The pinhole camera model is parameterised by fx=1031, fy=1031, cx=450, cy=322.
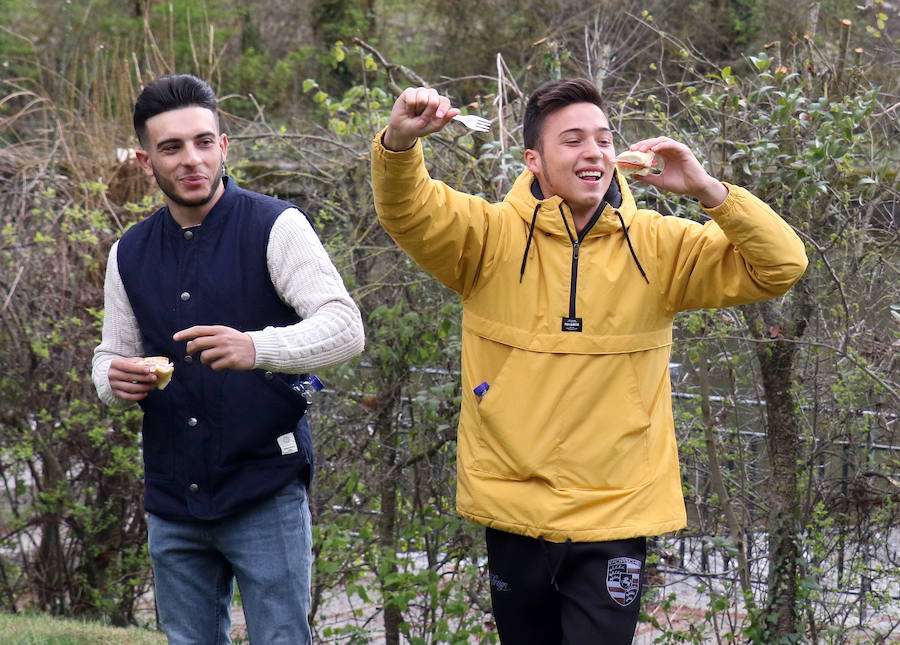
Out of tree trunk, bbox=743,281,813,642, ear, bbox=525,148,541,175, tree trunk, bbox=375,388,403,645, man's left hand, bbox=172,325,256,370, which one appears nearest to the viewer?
man's left hand, bbox=172,325,256,370

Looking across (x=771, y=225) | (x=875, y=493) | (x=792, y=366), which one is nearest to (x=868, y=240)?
→ (x=792, y=366)

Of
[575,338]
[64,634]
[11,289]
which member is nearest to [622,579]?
[575,338]

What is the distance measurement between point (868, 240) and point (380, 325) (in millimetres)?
→ 2115

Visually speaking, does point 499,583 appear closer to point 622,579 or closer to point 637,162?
point 622,579

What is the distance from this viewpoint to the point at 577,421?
8.69 feet

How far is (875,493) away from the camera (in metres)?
4.34

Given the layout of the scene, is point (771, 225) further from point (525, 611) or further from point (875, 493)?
point (875, 493)

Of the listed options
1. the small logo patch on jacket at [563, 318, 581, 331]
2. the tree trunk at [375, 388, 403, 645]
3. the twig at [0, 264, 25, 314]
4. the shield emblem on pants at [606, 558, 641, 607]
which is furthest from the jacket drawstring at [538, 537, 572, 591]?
the twig at [0, 264, 25, 314]

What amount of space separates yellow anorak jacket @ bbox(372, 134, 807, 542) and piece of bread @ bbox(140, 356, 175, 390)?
2.13ft

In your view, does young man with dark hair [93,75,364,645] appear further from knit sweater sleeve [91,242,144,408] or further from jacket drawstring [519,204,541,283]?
jacket drawstring [519,204,541,283]

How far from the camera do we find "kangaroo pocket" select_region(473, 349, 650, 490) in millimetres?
2643

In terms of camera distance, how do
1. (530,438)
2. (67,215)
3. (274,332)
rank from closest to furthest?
1. (274,332)
2. (530,438)
3. (67,215)

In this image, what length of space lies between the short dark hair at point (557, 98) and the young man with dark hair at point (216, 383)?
70cm

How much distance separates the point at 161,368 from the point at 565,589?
1187 millimetres
